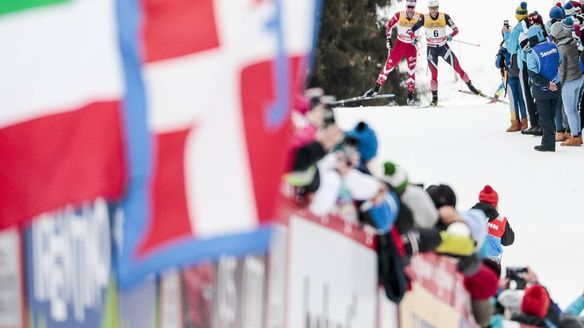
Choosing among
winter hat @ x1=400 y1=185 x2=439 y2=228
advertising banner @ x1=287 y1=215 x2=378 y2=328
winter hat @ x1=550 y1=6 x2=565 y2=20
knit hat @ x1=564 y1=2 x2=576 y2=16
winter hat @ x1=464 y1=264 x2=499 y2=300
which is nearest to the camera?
advertising banner @ x1=287 y1=215 x2=378 y2=328

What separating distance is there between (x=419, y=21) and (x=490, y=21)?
60.1 metres

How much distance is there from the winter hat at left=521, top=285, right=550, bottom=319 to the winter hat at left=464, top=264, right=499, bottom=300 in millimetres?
1004

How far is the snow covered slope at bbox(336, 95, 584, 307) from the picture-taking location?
30.7ft

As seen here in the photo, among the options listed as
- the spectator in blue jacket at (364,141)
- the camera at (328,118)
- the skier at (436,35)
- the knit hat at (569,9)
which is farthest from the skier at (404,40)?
the camera at (328,118)

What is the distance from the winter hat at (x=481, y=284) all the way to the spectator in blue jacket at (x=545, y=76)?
388 inches

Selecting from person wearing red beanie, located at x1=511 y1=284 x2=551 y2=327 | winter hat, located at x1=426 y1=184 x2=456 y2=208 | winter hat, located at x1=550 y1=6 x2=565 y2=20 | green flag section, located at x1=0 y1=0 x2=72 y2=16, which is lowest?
person wearing red beanie, located at x1=511 y1=284 x2=551 y2=327

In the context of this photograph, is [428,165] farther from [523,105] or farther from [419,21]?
[419,21]

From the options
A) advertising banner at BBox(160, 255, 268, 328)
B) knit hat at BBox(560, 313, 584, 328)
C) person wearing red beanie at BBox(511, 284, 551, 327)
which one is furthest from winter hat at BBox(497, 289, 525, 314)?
advertising banner at BBox(160, 255, 268, 328)

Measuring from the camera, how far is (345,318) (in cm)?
294

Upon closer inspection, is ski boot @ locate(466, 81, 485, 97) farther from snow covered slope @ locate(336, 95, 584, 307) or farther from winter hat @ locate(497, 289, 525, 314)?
winter hat @ locate(497, 289, 525, 314)

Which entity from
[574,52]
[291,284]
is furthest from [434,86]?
[291,284]

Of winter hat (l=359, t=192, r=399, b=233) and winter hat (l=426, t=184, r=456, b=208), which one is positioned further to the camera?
winter hat (l=426, t=184, r=456, b=208)

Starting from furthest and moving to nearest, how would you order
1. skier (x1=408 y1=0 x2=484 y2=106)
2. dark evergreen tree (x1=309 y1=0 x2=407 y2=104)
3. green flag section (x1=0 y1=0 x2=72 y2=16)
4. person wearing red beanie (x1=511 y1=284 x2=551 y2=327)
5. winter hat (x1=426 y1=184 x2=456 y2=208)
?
dark evergreen tree (x1=309 y1=0 x2=407 y2=104)
skier (x1=408 y1=0 x2=484 y2=106)
person wearing red beanie (x1=511 y1=284 x2=551 y2=327)
winter hat (x1=426 y1=184 x2=456 y2=208)
green flag section (x1=0 y1=0 x2=72 y2=16)

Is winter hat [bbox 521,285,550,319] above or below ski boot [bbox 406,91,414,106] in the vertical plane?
above
